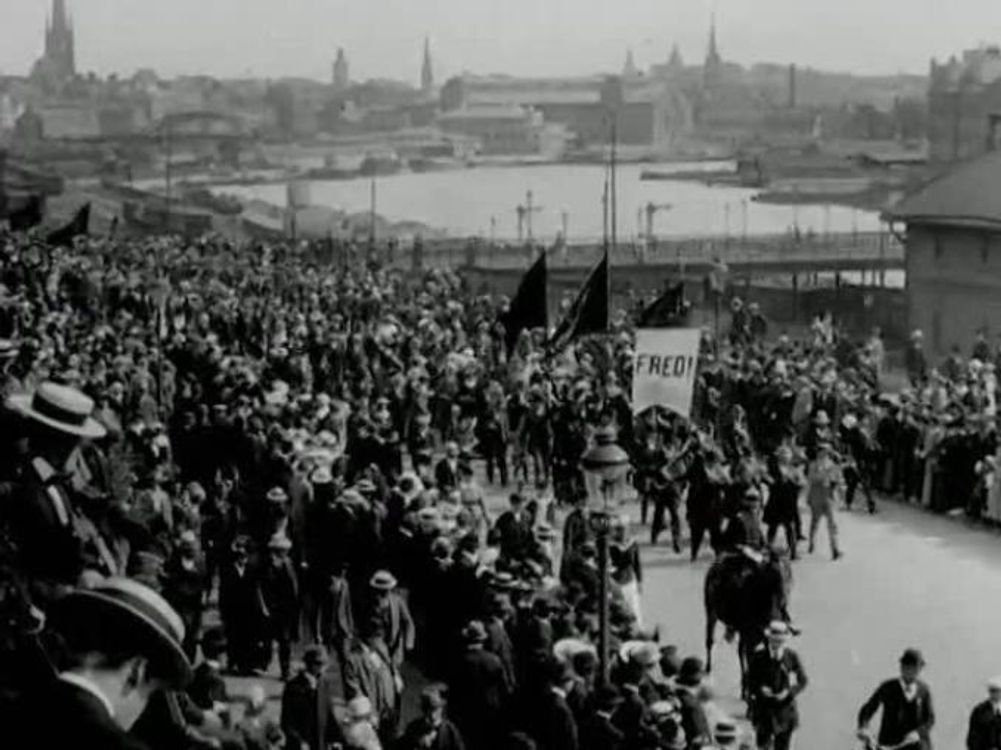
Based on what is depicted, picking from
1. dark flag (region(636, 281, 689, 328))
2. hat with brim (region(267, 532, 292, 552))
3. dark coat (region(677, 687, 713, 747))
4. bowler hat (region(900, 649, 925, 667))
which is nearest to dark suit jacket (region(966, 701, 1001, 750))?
bowler hat (region(900, 649, 925, 667))

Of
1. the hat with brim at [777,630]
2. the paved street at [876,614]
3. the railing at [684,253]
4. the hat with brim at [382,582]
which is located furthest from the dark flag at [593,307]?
the railing at [684,253]

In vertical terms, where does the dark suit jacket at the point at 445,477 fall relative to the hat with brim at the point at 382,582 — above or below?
below

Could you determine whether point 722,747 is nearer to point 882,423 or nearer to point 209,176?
point 882,423

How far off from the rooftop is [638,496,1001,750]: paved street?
20.7 meters

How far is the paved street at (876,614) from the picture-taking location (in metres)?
13.6

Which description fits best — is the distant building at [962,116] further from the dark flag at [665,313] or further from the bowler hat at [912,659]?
the bowler hat at [912,659]

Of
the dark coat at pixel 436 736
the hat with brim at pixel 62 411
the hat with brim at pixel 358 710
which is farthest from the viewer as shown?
the hat with brim at pixel 358 710

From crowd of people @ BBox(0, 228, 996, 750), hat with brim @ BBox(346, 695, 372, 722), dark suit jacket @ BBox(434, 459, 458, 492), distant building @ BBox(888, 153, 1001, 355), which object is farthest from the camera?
distant building @ BBox(888, 153, 1001, 355)

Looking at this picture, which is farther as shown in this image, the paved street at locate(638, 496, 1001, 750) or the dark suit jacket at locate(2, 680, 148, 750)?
the paved street at locate(638, 496, 1001, 750)

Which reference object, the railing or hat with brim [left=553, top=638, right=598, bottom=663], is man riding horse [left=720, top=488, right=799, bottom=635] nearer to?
hat with brim [left=553, top=638, right=598, bottom=663]

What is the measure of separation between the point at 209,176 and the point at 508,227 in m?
52.4

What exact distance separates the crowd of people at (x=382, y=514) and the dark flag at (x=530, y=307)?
1382 mm

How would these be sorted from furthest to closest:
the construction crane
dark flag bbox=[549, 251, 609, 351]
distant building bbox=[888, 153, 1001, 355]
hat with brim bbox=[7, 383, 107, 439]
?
1. the construction crane
2. distant building bbox=[888, 153, 1001, 355]
3. dark flag bbox=[549, 251, 609, 351]
4. hat with brim bbox=[7, 383, 107, 439]

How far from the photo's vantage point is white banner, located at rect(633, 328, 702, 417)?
15719mm
